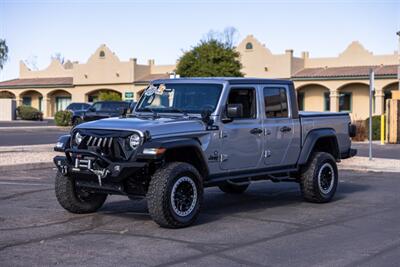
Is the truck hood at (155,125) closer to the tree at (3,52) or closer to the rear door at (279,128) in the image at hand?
the rear door at (279,128)

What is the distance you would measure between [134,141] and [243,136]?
6.62 feet

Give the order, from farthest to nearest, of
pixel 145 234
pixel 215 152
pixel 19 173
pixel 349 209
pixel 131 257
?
pixel 19 173
pixel 349 209
pixel 215 152
pixel 145 234
pixel 131 257

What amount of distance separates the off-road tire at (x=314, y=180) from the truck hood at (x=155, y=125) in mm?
2773

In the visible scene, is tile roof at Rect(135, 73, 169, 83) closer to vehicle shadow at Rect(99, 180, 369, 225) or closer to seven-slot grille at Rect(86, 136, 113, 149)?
vehicle shadow at Rect(99, 180, 369, 225)

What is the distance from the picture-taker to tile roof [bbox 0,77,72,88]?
220ft

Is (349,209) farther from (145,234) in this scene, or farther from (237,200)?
(145,234)

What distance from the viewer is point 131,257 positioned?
7.56 metres

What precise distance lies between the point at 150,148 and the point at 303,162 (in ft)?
12.0

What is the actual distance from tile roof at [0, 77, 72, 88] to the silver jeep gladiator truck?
185 ft

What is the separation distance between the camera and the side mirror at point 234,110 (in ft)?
32.8

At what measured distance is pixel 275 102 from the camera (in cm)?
1129

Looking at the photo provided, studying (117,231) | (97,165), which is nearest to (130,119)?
(97,165)

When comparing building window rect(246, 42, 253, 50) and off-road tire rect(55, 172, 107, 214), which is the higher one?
building window rect(246, 42, 253, 50)

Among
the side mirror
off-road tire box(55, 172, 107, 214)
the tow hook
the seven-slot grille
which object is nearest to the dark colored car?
off-road tire box(55, 172, 107, 214)
